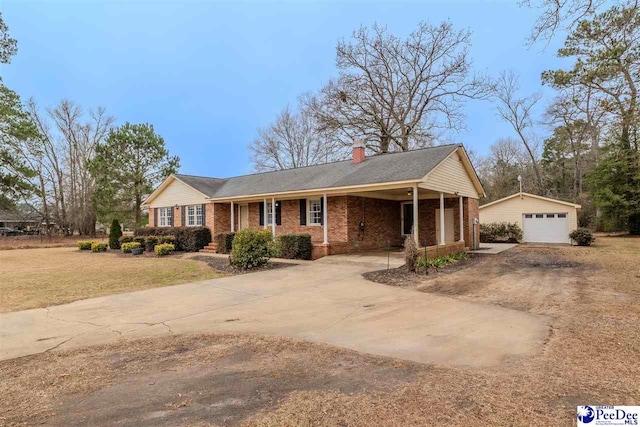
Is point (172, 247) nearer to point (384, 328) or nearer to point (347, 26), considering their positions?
point (384, 328)

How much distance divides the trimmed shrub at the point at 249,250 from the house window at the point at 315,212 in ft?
15.7

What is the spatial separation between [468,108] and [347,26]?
435 inches

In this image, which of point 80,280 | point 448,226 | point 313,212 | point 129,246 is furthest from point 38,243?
point 448,226

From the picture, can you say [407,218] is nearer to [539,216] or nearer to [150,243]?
[539,216]

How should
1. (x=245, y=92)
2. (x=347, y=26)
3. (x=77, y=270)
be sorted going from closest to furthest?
(x=77, y=270), (x=347, y=26), (x=245, y=92)

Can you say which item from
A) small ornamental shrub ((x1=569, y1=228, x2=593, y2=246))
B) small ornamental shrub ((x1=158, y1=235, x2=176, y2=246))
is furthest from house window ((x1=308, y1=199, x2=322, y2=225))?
small ornamental shrub ((x1=569, y1=228, x2=593, y2=246))

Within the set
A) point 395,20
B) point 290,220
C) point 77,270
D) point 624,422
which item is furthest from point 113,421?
point 395,20

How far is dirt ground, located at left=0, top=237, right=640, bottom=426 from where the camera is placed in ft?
9.29

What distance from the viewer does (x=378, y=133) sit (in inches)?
1136

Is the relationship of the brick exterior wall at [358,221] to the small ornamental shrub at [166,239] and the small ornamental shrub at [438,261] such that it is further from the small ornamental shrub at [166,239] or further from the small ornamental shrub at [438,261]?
the small ornamental shrub at [438,261]

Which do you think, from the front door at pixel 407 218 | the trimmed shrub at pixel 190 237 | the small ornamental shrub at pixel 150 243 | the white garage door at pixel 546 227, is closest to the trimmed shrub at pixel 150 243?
the small ornamental shrub at pixel 150 243

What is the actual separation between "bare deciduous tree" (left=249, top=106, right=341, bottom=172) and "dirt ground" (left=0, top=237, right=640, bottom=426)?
32547 mm

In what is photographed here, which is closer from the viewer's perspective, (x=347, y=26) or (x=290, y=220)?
(x=290, y=220)

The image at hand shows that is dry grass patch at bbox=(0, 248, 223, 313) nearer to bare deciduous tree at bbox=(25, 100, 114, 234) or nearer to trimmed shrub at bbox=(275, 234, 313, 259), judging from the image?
trimmed shrub at bbox=(275, 234, 313, 259)
